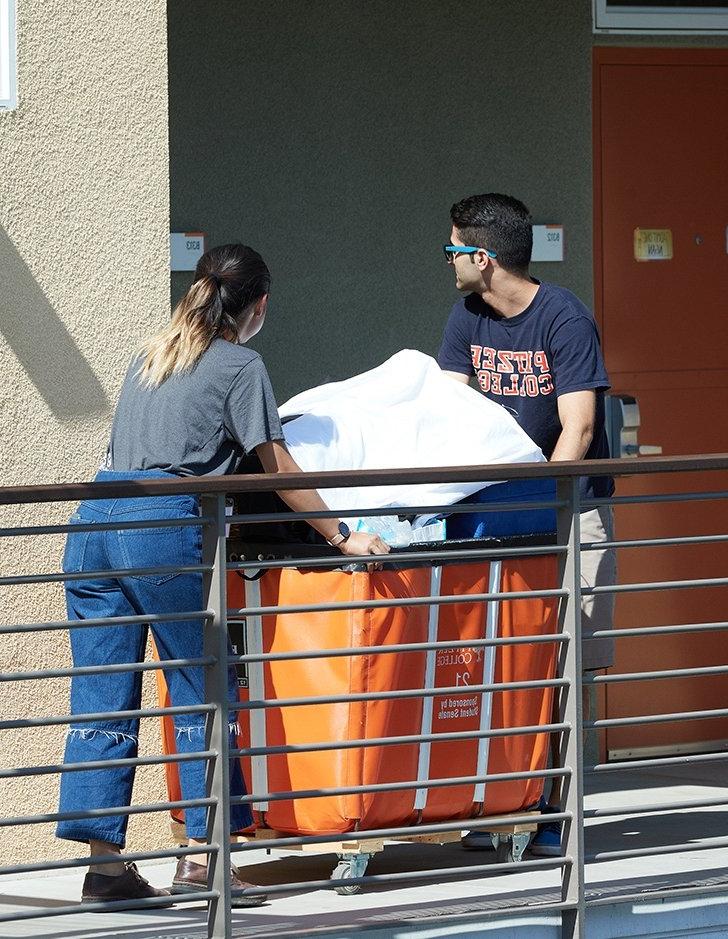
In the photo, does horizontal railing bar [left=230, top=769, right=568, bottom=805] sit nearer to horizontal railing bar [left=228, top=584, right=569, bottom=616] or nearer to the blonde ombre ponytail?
horizontal railing bar [left=228, top=584, right=569, bottom=616]

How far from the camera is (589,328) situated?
4719 mm

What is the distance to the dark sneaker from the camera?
4570 millimetres

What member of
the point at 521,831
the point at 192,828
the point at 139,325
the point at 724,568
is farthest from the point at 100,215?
the point at 724,568

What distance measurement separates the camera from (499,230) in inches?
189

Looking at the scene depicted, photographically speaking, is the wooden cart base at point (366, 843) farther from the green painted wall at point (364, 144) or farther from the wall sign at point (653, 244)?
the wall sign at point (653, 244)

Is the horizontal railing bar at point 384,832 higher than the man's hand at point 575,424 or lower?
lower

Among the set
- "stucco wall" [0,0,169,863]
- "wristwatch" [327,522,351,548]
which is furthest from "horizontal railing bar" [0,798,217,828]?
"stucco wall" [0,0,169,863]

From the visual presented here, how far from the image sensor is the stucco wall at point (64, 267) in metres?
4.62

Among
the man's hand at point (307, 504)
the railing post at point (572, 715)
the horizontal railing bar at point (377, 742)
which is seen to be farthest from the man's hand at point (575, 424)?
the horizontal railing bar at point (377, 742)

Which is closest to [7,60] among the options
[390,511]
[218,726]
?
[390,511]

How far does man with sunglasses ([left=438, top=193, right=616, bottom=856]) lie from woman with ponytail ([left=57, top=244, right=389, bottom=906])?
2.94ft

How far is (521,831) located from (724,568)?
2585 mm

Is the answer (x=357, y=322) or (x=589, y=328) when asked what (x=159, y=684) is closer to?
(x=589, y=328)

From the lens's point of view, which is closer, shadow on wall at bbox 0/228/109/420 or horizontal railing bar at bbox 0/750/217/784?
horizontal railing bar at bbox 0/750/217/784
